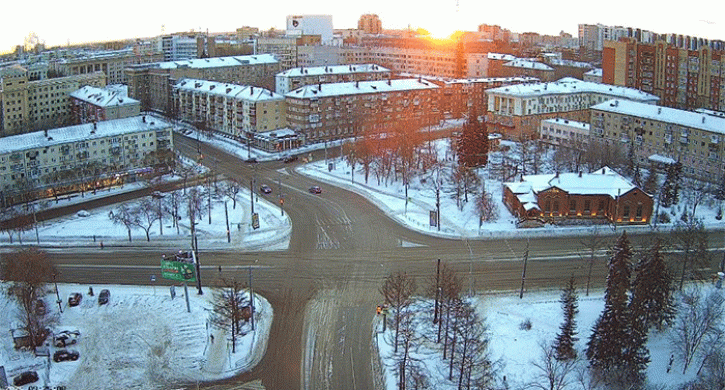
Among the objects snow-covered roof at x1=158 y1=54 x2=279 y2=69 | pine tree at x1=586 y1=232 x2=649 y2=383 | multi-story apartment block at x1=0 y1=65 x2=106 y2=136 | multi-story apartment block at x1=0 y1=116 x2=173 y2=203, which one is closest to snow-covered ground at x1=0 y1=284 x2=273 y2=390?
pine tree at x1=586 y1=232 x2=649 y2=383

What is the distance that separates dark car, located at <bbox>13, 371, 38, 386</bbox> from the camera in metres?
18.5

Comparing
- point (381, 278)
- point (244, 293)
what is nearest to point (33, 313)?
point (244, 293)

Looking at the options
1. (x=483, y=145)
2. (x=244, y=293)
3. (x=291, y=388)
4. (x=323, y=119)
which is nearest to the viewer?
(x=291, y=388)

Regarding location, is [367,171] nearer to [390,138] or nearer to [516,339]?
[390,138]

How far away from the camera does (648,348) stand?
19.8 meters

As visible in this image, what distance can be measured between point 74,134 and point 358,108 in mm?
17976

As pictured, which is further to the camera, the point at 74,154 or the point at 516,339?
the point at 74,154

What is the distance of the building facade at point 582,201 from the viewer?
29188 mm

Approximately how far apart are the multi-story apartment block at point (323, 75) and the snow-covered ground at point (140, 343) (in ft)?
114

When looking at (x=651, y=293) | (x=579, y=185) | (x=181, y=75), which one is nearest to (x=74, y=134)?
(x=181, y=75)

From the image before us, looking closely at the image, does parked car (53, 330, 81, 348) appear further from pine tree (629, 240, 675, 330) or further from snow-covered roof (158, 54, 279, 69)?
snow-covered roof (158, 54, 279, 69)

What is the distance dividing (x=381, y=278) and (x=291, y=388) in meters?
6.99

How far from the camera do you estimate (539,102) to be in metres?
47.8

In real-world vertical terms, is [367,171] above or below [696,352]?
above
